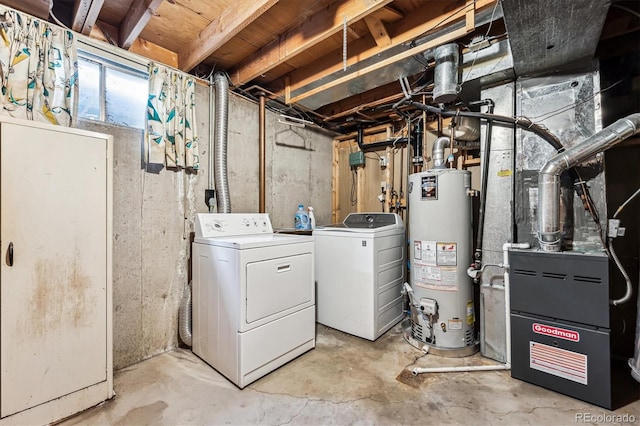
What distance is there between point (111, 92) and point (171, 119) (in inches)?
18.3

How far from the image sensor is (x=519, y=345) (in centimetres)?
199

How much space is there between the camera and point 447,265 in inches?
95.3

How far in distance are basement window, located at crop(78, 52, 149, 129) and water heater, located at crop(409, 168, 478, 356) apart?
2.61 m

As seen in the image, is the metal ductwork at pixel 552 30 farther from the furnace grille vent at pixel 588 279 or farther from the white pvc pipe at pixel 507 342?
the furnace grille vent at pixel 588 279

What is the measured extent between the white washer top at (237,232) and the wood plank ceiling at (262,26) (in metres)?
1.35

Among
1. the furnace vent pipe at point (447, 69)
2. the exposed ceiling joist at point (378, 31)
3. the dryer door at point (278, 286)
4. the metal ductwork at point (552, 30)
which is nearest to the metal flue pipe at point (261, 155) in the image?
the dryer door at point (278, 286)

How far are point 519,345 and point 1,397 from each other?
3.14 metres

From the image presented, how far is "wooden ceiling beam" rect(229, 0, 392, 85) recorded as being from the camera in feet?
5.99

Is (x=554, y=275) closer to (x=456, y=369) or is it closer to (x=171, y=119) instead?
(x=456, y=369)

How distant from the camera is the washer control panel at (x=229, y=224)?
2369 mm

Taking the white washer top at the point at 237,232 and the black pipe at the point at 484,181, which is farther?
the black pipe at the point at 484,181

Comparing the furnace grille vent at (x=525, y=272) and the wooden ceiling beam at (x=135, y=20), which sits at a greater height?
the wooden ceiling beam at (x=135, y=20)

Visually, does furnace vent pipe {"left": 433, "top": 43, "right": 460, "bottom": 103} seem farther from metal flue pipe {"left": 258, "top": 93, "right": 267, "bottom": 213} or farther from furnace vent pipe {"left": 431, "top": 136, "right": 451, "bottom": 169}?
metal flue pipe {"left": 258, "top": 93, "right": 267, "bottom": 213}

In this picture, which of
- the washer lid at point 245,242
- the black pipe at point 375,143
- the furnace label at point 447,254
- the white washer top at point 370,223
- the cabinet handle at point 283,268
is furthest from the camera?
the black pipe at point 375,143
